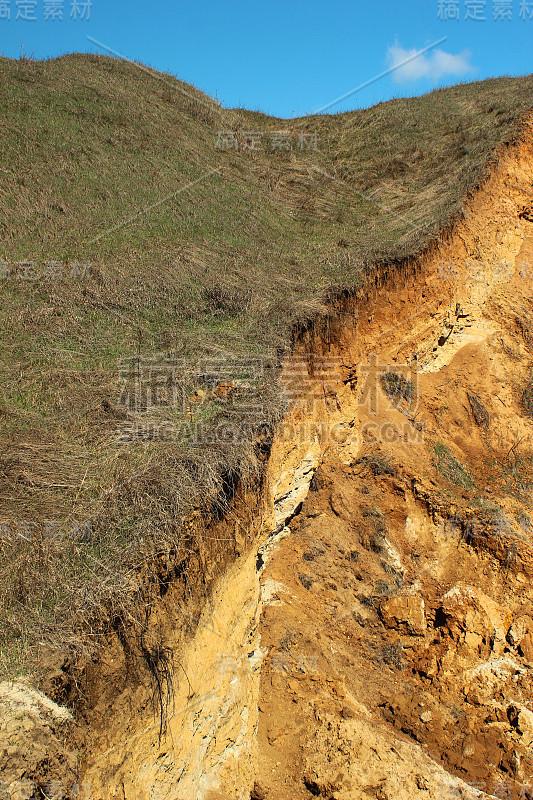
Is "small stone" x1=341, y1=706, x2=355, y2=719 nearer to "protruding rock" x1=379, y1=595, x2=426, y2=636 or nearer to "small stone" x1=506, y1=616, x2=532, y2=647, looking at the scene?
"protruding rock" x1=379, y1=595, x2=426, y2=636

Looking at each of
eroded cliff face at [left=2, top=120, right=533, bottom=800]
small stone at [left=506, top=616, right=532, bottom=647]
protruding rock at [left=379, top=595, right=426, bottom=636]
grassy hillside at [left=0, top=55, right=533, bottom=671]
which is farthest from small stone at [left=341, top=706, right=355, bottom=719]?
grassy hillside at [left=0, top=55, right=533, bottom=671]

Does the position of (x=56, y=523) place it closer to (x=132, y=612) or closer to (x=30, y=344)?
(x=132, y=612)

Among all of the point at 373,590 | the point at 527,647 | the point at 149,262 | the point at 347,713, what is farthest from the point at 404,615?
the point at 149,262

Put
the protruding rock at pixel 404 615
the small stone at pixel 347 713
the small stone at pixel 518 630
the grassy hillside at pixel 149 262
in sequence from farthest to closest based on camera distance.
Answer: the small stone at pixel 518 630
the protruding rock at pixel 404 615
the small stone at pixel 347 713
the grassy hillside at pixel 149 262

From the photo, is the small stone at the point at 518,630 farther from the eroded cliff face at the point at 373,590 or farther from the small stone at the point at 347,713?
the small stone at the point at 347,713

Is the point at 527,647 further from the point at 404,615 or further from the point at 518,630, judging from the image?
the point at 404,615

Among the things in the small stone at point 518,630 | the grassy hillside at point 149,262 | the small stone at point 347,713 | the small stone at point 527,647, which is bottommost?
the small stone at point 347,713

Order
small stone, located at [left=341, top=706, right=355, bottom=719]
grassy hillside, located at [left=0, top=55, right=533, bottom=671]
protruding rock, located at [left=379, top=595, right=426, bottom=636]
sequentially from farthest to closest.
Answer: protruding rock, located at [left=379, top=595, right=426, bottom=636] → small stone, located at [left=341, top=706, right=355, bottom=719] → grassy hillside, located at [left=0, top=55, right=533, bottom=671]

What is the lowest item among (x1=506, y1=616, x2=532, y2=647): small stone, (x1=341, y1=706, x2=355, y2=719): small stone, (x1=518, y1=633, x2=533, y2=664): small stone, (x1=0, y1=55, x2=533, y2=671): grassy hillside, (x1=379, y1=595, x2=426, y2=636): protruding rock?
(x1=341, y1=706, x2=355, y2=719): small stone

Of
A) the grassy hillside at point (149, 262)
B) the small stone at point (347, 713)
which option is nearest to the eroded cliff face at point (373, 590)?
the small stone at point (347, 713)
